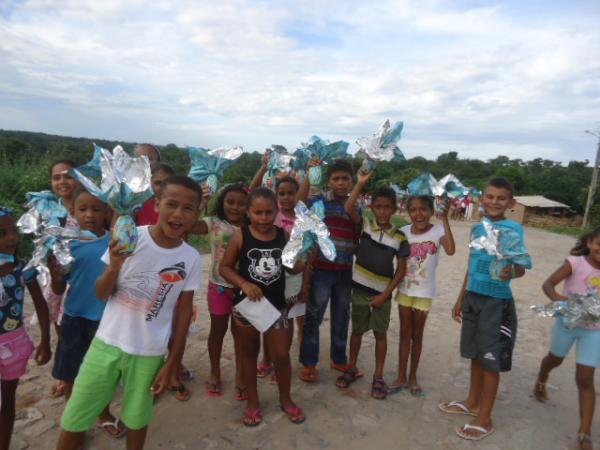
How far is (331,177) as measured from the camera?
3400 mm

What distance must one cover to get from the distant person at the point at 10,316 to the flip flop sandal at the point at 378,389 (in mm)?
2482

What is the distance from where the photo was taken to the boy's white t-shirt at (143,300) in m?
2.13

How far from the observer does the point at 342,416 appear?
310 cm

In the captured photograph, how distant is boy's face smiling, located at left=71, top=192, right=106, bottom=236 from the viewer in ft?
7.98

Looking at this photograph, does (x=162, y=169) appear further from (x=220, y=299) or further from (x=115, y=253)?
(x=115, y=253)

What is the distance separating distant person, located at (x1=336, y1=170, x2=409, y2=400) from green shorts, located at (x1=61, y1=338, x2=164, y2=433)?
1784 millimetres

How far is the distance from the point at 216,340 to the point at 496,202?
239 cm

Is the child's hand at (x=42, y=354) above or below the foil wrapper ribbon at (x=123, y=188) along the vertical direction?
below

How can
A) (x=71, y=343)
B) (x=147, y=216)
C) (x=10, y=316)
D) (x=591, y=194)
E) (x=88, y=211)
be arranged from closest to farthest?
(x=10, y=316), (x=88, y=211), (x=71, y=343), (x=147, y=216), (x=591, y=194)

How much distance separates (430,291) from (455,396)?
1008 mm

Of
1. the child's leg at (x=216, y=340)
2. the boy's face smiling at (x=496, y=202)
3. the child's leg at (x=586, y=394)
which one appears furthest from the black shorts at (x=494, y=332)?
the child's leg at (x=216, y=340)

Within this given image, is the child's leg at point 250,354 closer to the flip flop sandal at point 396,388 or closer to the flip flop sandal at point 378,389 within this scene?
the flip flop sandal at point 378,389

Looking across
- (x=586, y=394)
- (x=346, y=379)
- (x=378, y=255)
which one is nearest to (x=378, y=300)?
(x=378, y=255)

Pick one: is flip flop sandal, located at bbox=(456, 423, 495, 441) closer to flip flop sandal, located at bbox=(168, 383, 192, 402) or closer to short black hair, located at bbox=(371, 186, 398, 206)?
short black hair, located at bbox=(371, 186, 398, 206)
